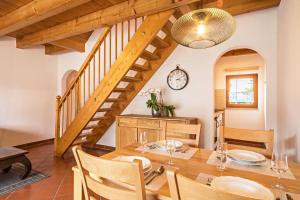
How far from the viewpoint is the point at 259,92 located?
490 cm

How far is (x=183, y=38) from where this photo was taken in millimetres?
1558

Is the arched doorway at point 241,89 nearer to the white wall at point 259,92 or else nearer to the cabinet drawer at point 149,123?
the white wall at point 259,92

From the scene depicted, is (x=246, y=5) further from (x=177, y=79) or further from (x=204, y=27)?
(x=204, y=27)

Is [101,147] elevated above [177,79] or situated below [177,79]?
below

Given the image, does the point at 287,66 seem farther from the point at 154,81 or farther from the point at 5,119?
the point at 5,119

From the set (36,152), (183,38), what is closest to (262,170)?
(183,38)

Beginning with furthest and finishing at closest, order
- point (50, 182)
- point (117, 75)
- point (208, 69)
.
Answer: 1. point (208, 69)
2. point (117, 75)
3. point (50, 182)

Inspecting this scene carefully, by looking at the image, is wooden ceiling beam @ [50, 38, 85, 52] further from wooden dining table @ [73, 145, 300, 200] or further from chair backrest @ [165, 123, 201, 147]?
wooden dining table @ [73, 145, 300, 200]

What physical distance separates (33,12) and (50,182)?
7.66 feet

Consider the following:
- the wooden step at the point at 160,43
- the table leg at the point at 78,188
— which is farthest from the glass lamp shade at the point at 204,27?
the wooden step at the point at 160,43

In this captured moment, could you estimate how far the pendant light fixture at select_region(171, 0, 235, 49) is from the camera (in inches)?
53.4

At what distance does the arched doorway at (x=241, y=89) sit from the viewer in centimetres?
480

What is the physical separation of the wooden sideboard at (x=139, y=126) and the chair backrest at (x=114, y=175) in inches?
82.2

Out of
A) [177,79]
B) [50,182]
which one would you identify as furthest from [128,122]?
[50,182]
